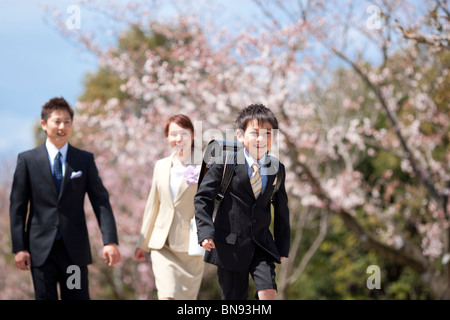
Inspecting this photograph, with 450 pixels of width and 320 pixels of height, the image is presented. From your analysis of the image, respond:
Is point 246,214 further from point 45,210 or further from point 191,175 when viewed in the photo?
point 45,210

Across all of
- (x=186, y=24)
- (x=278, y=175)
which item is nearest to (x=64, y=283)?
(x=278, y=175)

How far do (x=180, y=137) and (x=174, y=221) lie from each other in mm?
671

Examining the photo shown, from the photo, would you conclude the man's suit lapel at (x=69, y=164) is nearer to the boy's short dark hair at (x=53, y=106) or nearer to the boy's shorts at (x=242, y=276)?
the boy's short dark hair at (x=53, y=106)

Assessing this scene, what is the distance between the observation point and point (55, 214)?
14.1ft

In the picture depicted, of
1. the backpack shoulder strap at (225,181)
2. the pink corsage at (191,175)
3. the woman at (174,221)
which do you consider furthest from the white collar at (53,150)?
the backpack shoulder strap at (225,181)

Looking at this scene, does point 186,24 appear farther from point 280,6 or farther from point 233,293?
point 233,293

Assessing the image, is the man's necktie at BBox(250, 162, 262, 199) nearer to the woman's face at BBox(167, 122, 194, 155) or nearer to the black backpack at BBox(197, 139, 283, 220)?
the black backpack at BBox(197, 139, 283, 220)

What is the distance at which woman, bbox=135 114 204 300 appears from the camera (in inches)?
186

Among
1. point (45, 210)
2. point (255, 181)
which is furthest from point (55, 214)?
point (255, 181)

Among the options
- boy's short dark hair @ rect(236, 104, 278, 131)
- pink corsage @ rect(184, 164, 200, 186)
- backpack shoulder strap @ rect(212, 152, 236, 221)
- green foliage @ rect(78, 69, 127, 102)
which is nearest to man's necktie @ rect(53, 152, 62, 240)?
pink corsage @ rect(184, 164, 200, 186)

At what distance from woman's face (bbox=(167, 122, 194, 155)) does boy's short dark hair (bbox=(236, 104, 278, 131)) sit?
999 mm

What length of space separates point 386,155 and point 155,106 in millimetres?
6945

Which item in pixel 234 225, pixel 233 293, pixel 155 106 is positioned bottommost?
pixel 233 293

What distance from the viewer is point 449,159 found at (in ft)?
38.2
